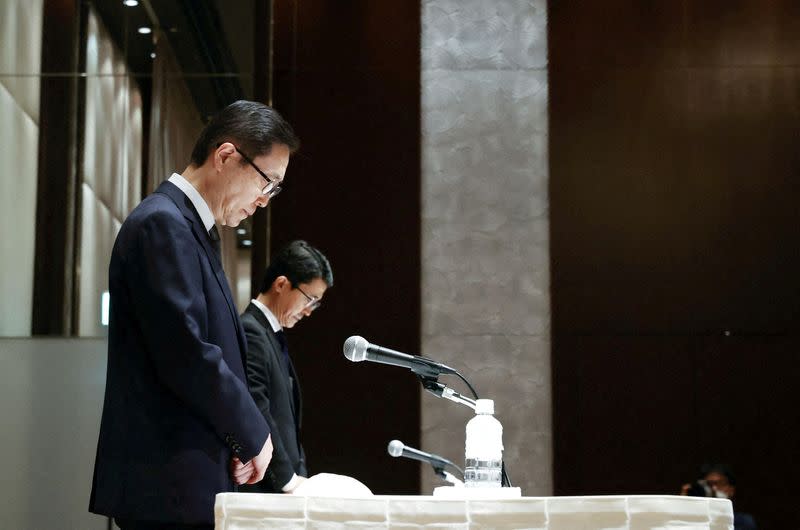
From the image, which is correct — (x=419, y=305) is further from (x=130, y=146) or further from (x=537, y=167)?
(x=130, y=146)

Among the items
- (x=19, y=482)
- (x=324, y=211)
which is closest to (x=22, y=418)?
(x=19, y=482)

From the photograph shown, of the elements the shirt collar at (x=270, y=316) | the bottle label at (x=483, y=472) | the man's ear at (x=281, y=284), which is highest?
the man's ear at (x=281, y=284)

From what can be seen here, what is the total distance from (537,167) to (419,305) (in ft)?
2.66

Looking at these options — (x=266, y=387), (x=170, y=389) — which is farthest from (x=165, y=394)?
(x=266, y=387)

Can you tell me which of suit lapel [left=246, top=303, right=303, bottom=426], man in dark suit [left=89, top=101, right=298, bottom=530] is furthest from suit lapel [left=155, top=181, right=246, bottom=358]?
suit lapel [left=246, top=303, right=303, bottom=426]

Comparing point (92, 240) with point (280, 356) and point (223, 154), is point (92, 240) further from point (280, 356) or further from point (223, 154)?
point (223, 154)

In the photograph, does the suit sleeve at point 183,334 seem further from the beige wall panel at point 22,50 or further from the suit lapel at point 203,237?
the beige wall panel at point 22,50

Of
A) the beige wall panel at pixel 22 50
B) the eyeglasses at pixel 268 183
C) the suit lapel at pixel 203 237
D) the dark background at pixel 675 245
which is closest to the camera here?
the suit lapel at pixel 203 237

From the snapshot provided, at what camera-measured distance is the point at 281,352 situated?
2.84m

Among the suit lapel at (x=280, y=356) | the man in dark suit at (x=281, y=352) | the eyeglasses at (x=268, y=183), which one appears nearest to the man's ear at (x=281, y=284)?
the man in dark suit at (x=281, y=352)

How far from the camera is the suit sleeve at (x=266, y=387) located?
245 centimetres

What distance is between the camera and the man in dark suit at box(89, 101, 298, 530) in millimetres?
1550

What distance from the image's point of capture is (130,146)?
14.9 ft

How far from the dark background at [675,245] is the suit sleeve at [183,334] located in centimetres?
302
